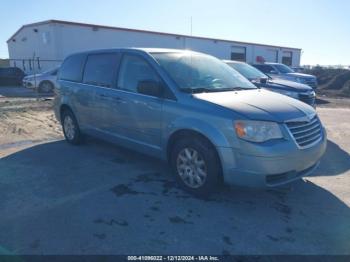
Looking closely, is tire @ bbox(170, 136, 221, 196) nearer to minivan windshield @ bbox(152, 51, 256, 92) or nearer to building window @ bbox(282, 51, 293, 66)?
minivan windshield @ bbox(152, 51, 256, 92)

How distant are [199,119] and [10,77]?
22.6 metres

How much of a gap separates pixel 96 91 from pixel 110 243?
3.11m

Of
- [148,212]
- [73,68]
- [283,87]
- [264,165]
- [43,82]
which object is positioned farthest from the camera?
[43,82]

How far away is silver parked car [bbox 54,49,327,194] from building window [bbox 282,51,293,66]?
43011 mm

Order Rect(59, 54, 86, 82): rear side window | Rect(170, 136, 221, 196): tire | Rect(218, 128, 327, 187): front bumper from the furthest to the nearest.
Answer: Rect(59, 54, 86, 82): rear side window < Rect(170, 136, 221, 196): tire < Rect(218, 128, 327, 187): front bumper

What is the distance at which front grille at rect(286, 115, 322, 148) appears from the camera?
3.90 m

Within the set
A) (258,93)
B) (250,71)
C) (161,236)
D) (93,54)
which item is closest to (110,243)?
(161,236)

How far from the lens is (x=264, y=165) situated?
12.1 feet

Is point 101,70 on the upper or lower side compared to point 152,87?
upper

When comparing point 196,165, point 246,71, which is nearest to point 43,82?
point 246,71

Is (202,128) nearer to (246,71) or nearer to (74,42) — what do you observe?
(246,71)

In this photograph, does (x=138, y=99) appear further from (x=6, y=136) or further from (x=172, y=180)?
(x=6, y=136)

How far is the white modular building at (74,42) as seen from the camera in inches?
929

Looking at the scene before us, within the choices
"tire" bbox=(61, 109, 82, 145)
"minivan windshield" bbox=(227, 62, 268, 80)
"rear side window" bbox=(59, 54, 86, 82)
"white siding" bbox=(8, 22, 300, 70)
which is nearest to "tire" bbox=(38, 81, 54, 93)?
"white siding" bbox=(8, 22, 300, 70)
